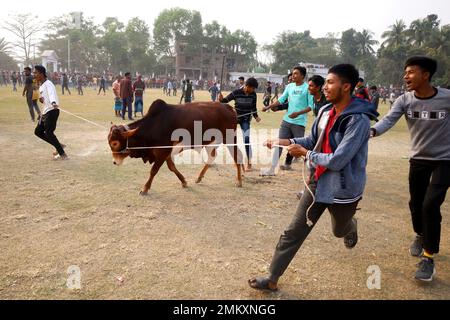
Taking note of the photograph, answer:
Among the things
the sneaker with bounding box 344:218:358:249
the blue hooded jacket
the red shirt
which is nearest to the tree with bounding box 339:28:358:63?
the sneaker with bounding box 344:218:358:249

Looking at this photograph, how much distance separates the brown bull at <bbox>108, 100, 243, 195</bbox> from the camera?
5.29 meters

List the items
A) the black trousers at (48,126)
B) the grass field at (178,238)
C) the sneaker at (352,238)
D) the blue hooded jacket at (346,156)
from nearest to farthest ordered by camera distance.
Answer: the blue hooded jacket at (346,156) → the grass field at (178,238) → the sneaker at (352,238) → the black trousers at (48,126)

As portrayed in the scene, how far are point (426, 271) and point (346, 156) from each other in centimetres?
170

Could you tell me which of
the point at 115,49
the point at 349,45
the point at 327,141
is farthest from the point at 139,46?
the point at 327,141

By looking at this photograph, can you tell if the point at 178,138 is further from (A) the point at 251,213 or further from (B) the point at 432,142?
(B) the point at 432,142

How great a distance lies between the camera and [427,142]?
350 centimetres

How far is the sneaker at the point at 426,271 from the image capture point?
130 inches

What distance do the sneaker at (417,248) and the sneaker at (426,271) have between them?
1.64 ft

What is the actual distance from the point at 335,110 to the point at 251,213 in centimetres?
245

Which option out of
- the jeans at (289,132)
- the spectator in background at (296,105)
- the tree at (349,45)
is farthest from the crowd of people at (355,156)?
the tree at (349,45)

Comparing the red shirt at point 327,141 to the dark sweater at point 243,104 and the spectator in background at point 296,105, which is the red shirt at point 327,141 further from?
the dark sweater at point 243,104

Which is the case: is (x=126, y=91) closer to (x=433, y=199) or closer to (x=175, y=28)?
(x=433, y=199)

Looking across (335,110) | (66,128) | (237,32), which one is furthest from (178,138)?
(237,32)

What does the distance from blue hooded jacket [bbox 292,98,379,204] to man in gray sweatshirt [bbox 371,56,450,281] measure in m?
1.04
